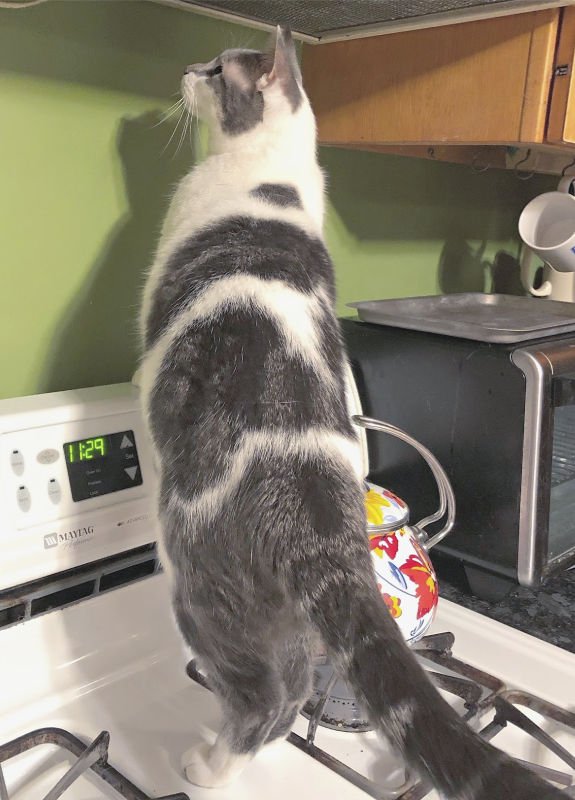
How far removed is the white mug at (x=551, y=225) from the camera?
4.18 ft

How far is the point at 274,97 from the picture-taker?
0.78 metres

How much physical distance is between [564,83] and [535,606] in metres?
0.67

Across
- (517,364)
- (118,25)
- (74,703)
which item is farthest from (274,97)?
(74,703)

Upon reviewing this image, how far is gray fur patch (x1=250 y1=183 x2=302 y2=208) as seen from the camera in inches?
29.2

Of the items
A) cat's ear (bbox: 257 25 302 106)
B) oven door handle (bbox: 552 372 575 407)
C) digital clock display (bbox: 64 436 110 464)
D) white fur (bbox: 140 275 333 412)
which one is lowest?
digital clock display (bbox: 64 436 110 464)

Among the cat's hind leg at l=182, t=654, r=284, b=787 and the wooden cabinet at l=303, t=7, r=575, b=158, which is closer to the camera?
the cat's hind leg at l=182, t=654, r=284, b=787

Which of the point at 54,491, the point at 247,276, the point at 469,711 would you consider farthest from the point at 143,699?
the point at 247,276

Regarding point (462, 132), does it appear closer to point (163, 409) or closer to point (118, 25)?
point (118, 25)

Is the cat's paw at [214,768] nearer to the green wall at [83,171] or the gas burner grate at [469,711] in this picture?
the gas burner grate at [469,711]

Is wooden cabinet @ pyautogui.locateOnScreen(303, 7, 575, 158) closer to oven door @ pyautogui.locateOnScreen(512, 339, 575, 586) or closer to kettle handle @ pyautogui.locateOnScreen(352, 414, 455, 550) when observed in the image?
oven door @ pyautogui.locateOnScreen(512, 339, 575, 586)

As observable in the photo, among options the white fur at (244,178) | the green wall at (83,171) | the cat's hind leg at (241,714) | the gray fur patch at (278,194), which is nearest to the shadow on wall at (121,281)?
the green wall at (83,171)

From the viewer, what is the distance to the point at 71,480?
779 mm

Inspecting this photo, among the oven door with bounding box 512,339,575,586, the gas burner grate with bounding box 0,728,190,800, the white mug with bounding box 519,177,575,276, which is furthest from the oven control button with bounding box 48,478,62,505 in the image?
the white mug with bounding box 519,177,575,276

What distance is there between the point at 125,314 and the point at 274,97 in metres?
0.34
